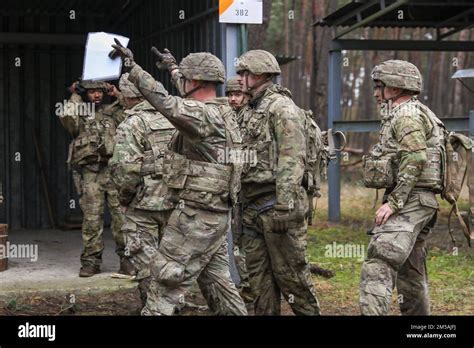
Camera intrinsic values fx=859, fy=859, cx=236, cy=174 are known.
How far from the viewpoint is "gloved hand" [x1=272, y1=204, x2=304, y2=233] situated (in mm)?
6496

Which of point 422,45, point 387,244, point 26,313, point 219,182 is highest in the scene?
point 422,45

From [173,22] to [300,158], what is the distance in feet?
13.5

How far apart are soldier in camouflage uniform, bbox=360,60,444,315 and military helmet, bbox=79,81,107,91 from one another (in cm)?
358

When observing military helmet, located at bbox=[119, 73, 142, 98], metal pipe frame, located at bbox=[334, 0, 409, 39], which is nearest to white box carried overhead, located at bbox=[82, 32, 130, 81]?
military helmet, located at bbox=[119, 73, 142, 98]

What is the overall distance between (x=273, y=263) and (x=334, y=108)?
6.70 meters

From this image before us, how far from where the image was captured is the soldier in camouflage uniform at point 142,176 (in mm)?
7184

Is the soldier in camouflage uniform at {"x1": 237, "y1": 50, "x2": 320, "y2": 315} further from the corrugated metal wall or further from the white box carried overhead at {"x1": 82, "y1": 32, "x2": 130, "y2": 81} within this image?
the corrugated metal wall

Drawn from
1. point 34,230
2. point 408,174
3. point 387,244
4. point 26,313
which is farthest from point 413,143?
point 34,230

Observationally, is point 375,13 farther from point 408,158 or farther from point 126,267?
point 408,158

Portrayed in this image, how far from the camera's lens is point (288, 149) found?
21.5 feet

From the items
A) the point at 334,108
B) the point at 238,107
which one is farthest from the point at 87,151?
the point at 334,108

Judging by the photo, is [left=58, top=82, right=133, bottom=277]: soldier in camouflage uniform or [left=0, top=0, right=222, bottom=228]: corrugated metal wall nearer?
[left=58, top=82, right=133, bottom=277]: soldier in camouflage uniform

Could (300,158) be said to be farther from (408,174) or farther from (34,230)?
(34,230)

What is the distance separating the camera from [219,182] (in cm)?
600
